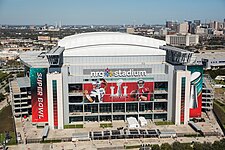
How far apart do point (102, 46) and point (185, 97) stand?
31.4ft

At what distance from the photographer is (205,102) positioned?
1072 inches

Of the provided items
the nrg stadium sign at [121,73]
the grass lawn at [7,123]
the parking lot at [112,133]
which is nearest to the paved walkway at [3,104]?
the grass lawn at [7,123]

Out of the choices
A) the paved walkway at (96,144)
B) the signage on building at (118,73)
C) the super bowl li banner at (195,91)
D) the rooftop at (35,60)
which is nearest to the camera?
the paved walkway at (96,144)

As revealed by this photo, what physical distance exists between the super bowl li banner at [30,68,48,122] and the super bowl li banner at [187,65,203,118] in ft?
42.5

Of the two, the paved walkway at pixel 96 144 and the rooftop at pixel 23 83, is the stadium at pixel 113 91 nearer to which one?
the rooftop at pixel 23 83

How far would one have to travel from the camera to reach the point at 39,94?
78.1ft

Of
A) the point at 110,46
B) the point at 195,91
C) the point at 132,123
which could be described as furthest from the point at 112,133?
the point at 110,46

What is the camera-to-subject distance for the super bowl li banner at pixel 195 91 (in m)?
25.1

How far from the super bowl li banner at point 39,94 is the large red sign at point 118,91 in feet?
11.8

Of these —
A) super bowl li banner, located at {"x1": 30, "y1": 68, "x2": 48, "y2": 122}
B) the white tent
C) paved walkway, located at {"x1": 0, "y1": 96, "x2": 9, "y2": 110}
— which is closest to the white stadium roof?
super bowl li banner, located at {"x1": 30, "y1": 68, "x2": 48, "y2": 122}

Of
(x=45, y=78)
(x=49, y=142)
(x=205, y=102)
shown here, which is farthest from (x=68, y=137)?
(x=205, y=102)

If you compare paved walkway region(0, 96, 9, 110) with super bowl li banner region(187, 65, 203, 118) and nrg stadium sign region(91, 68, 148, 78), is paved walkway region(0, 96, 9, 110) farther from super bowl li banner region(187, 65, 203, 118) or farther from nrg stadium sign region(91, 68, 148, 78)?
super bowl li banner region(187, 65, 203, 118)

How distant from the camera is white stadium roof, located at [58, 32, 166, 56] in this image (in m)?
26.9

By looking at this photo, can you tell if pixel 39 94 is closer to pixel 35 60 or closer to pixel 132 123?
pixel 35 60
